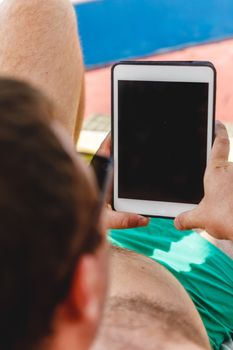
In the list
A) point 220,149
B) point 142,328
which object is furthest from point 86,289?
point 220,149

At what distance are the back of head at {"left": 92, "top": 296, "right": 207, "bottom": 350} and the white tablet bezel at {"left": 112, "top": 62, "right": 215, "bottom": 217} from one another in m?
0.17

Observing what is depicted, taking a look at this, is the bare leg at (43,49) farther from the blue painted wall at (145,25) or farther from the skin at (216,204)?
the blue painted wall at (145,25)

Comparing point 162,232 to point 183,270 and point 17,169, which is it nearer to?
point 183,270

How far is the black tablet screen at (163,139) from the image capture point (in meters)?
0.95

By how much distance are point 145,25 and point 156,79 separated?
1645mm

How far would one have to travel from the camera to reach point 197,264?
1131mm

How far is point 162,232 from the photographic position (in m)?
1.20

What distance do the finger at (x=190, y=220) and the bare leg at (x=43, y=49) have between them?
31cm

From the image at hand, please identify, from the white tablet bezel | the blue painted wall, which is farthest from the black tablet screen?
the blue painted wall

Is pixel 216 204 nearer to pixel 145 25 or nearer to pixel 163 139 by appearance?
pixel 163 139

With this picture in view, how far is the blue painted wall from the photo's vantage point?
248 cm

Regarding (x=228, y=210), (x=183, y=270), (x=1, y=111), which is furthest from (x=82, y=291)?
(x=183, y=270)

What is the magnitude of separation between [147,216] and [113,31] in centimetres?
167

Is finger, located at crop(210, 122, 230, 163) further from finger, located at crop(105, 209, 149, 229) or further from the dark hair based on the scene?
the dark hair
